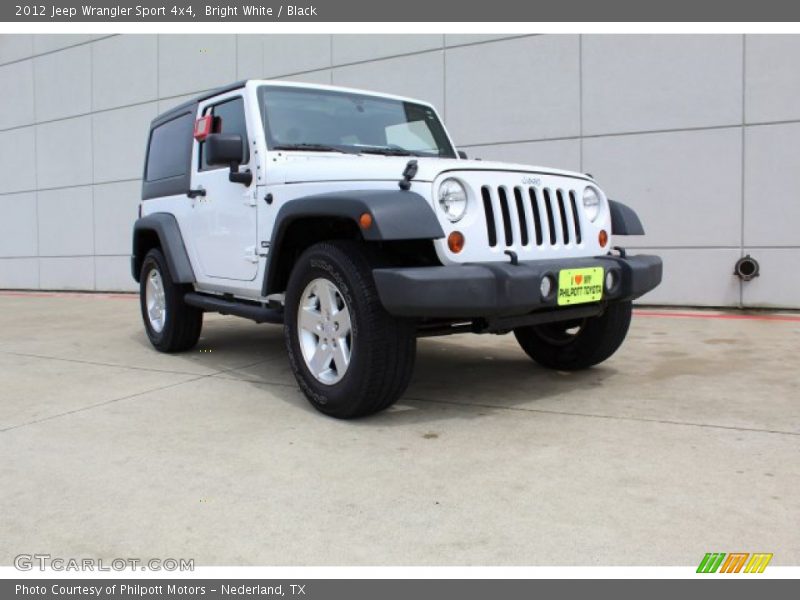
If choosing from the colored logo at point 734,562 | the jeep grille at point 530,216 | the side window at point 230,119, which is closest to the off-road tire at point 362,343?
the jeep grille at point 530,216

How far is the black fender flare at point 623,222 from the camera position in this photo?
14.6ft

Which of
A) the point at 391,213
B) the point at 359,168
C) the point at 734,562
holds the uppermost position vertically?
the point at 359,168

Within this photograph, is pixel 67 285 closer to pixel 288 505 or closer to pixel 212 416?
pixel 212 416

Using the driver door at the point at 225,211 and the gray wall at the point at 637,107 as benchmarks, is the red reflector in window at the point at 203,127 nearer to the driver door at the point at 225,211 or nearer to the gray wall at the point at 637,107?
the driver door at the point at 225,211

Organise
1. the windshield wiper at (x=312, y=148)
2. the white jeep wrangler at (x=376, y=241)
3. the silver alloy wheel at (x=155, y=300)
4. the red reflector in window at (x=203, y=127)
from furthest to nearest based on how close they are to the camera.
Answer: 1. the silver alloy wheel at (x=155, y=300)
2. the red reflector in window at (x=203, y=127)
3. the windshield wiper at (x=312, y=148)
4. the white jeep wrangler at (x=376, y=241)

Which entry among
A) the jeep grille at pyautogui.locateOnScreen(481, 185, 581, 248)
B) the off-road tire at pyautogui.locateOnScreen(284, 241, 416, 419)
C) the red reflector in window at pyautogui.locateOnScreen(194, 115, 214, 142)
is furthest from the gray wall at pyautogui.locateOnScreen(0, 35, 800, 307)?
the off-road tire at pyautogui.locateOnScreen(284, 241, 416, 419)

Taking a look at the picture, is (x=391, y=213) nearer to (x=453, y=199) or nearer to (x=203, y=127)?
(x=453, y=199)

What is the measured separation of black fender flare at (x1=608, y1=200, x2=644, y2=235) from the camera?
445cm

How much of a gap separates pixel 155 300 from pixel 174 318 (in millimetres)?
528

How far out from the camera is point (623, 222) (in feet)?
14.6

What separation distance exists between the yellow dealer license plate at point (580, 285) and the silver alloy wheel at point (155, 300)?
359cm

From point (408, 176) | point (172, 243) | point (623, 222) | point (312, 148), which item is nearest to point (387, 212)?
point (408, 176)

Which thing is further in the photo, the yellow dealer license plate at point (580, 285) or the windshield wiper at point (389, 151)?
the windshield wiper at point (389, 151)

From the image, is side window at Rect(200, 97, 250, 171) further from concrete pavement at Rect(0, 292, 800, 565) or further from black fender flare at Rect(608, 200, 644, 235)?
black fender flare at Rect(608, 200, 644, 235)
